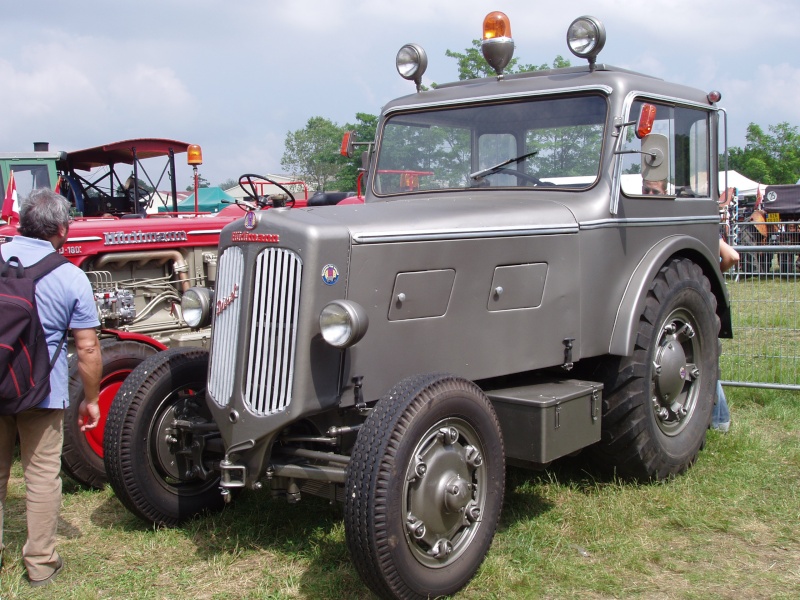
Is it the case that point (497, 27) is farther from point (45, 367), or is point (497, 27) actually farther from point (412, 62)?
point (45, 367)

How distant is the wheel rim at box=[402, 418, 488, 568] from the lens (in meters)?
3.30

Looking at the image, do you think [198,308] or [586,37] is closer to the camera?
[198,308]

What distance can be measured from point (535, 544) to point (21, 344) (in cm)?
249

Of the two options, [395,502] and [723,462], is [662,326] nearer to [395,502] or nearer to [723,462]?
[723,462]

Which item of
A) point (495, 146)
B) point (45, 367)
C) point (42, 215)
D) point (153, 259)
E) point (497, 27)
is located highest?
point (497, 27)

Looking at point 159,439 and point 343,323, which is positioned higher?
point 343,323

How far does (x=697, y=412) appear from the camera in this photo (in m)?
5.02

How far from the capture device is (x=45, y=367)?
360cm

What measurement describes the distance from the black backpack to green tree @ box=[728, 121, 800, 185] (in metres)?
52.6

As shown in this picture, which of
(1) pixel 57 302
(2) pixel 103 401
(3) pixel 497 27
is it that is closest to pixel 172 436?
(1) pixel 57 302

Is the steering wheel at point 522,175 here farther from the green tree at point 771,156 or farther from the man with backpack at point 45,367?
the green tree at point 771,156

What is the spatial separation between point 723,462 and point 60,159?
8.18m

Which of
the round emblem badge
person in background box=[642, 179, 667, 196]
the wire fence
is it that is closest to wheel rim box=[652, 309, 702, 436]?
person in background box=[642, 179, 667, 196]

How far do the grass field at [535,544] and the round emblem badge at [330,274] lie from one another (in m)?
1.05
